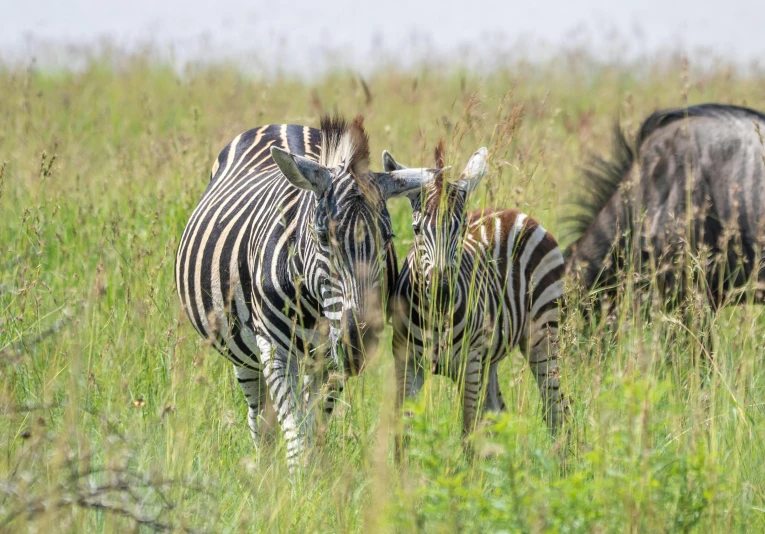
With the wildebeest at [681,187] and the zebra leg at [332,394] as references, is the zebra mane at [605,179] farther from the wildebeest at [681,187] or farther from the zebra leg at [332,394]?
the zebra leg at [332,394]

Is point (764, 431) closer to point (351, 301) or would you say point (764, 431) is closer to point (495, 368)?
point (495, 368)

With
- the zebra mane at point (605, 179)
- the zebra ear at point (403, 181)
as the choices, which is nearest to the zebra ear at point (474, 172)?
the zebra ear at point (403, 181)

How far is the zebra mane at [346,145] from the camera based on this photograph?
3744mm

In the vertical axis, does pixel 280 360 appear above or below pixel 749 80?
below

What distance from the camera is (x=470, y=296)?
4172 millimetres

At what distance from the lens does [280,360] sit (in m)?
4.15

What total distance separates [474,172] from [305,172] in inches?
39.0

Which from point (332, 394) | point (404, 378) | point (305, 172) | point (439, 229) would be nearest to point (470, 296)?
point (439, 229)

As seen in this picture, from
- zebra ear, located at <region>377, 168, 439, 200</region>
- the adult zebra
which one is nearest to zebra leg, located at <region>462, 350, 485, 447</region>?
the adult zebra

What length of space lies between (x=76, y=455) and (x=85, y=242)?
133 inches

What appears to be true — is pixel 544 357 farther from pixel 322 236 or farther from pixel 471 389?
pixel 322 236

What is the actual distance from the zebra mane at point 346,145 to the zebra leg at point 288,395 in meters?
0.89

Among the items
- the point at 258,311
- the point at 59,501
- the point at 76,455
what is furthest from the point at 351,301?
the point at 59,501

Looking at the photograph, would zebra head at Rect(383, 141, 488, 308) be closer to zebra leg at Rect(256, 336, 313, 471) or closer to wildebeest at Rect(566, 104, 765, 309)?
zebra leg at Rect(256, 336, 313, 471)
